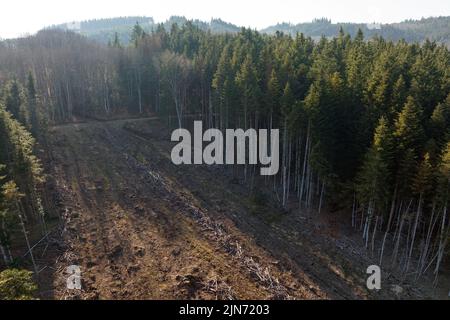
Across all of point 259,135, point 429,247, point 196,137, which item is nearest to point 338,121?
point 259,135

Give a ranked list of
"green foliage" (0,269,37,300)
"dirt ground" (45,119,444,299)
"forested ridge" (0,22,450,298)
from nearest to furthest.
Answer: "green foliage" (0,269,37,300) < "dirt ground" (45,119,444,299) < "forested ridge" (0,22,450,298)

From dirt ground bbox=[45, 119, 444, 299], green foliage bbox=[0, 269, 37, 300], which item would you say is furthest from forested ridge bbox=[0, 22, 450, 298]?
green foliage bbox=[0, 269, 37, 300]

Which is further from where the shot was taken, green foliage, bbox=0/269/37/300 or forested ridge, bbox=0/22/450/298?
forested ridge, bbox=0/22/450/298

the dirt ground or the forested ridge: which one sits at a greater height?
the forested ridge

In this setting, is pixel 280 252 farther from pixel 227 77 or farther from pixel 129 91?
pixel 129 91

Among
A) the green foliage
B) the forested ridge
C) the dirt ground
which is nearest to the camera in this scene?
the green foliage

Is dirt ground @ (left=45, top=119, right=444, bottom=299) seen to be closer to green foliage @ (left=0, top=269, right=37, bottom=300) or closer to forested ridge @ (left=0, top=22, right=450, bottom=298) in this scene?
forested ridge @ (left=0, top=22, right=450, bottom=298)
